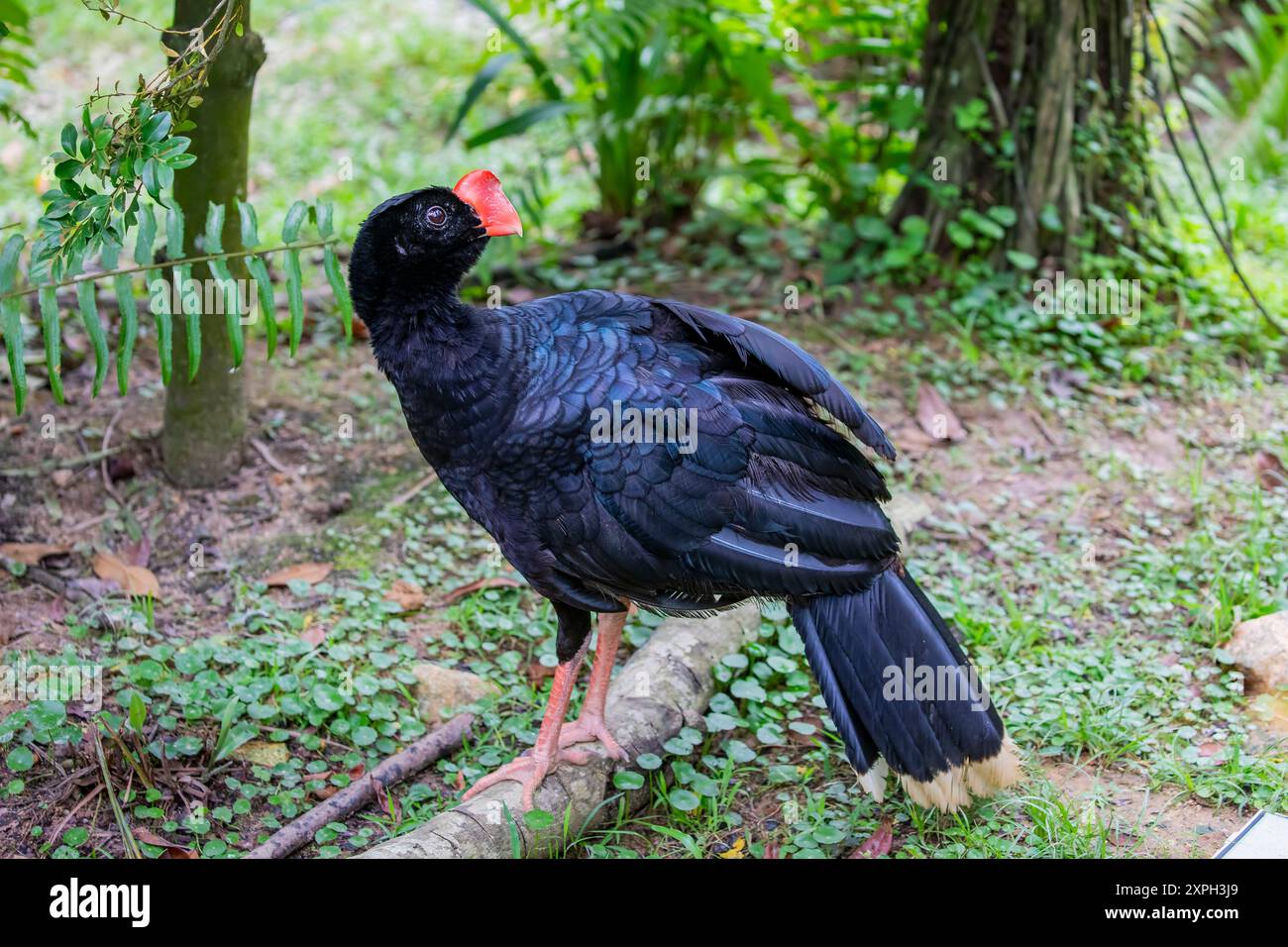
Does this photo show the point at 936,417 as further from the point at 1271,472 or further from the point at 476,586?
the point at 476,586

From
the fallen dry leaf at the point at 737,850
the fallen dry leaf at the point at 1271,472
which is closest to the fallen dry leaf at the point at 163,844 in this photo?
the fallen dry leaf at the point at 737,850

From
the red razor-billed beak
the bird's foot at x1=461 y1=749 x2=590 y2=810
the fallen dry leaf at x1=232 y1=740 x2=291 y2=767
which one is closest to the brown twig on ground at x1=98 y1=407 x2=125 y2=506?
the fallen dry leaf at x1=232 y1=740 x2=291 y2=767

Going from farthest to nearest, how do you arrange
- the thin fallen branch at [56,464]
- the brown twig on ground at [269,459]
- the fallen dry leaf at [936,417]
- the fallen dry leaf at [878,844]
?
the fallen dry leaf at [936,417]
the brown twig on ground at [269,459]
the thin fallen branch at [56,464]
the fallen dry leaf at [878,844]

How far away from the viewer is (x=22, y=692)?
139 inches

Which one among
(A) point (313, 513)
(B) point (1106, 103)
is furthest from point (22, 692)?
(B) point (1106, 103)

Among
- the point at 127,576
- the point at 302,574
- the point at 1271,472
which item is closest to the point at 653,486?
the point at 302,574

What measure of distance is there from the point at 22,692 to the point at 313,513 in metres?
1.35

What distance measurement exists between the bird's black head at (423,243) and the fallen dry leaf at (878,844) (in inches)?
74.4

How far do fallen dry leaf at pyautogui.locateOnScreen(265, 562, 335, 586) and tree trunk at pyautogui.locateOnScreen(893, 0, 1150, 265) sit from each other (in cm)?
350

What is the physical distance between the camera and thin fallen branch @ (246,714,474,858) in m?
3.25

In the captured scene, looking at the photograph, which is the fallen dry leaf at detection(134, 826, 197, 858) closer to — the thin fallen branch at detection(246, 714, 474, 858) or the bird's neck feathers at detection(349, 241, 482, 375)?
the thin fallen branch at detection(246, 714, 474, 858)

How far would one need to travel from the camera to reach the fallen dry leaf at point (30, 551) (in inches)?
164

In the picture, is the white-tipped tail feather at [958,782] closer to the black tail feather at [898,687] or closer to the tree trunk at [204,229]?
the black tail feather at [898,687]
